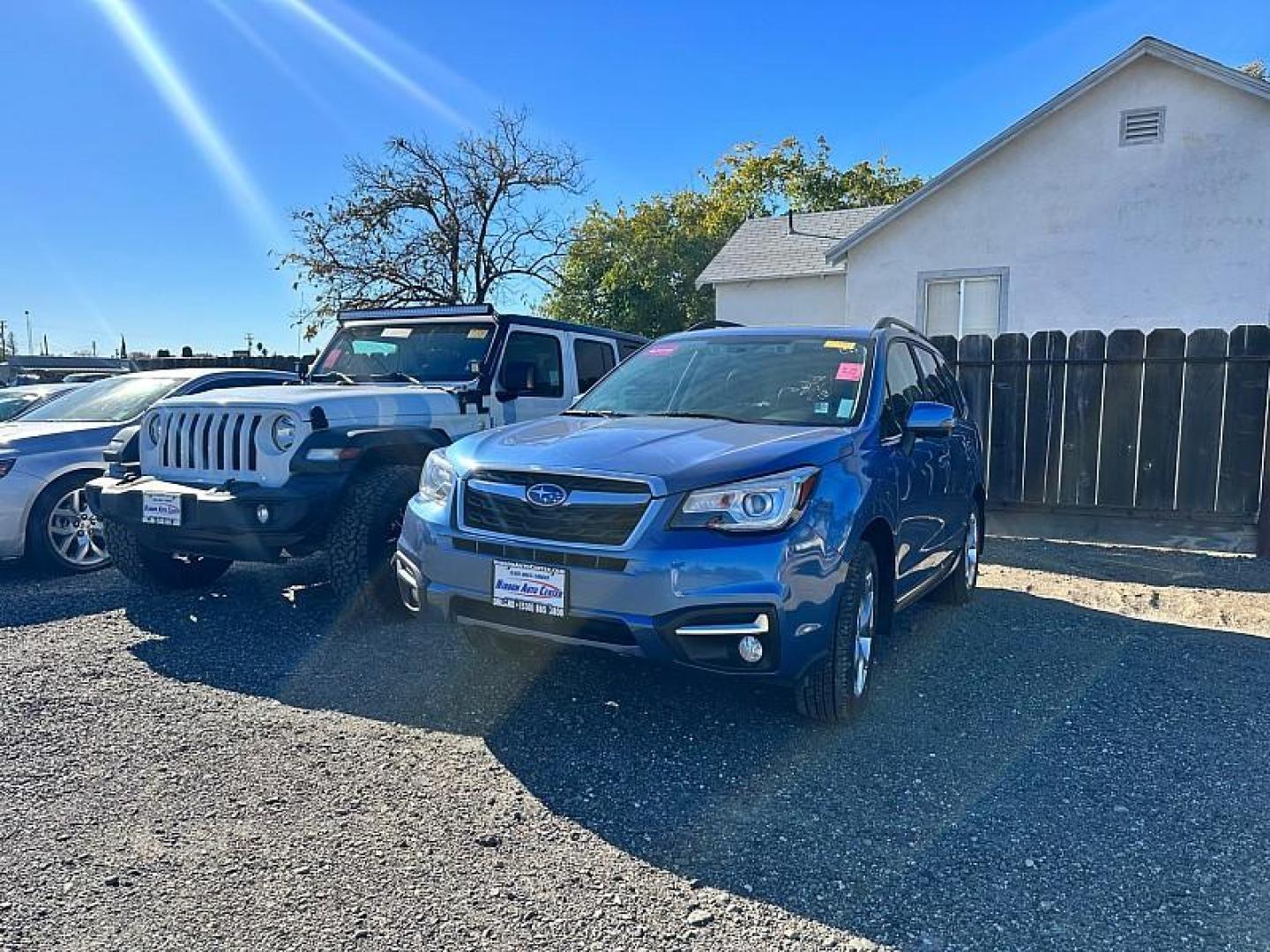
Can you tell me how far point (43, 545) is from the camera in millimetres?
6422

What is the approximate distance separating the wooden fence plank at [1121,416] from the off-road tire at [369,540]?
637cm

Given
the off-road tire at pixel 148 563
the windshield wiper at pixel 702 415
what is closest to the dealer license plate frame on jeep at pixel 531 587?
the windshield wiper at pixel 702 415

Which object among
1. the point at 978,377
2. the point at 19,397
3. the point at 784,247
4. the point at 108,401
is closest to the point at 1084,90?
the point at 978,377

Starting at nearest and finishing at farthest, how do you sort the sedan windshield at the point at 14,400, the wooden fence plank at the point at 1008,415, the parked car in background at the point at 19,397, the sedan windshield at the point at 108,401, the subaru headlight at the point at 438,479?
the subaru headlight at the point at 438,479 → the sedan windshield at the point at 108,401 → the wooden fence plank at the point at 1008,415 → the parked car in background at the point at 19,397 → the sedan windshield at the point at 14,400

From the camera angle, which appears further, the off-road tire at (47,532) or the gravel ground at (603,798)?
the off-road tire at (47,532)

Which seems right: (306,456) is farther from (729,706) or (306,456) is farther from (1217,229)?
(1217,229)

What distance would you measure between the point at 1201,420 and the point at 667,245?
22.6 meters

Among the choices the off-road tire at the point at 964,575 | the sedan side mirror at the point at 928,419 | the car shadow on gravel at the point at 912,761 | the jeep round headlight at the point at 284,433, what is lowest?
the car shadow on gravel at the point at 912,761

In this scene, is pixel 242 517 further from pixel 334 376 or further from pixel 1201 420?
pixel 1201 420

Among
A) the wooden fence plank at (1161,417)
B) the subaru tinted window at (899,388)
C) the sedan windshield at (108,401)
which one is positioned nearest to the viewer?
the subaru tinted window at (899,388)

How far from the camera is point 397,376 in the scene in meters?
6.44

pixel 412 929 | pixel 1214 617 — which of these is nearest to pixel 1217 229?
pixel 1214 617

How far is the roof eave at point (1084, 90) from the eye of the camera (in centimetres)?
1173

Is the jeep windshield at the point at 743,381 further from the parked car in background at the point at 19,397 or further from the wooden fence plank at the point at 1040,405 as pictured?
the parked car in background at the point at 19,397
